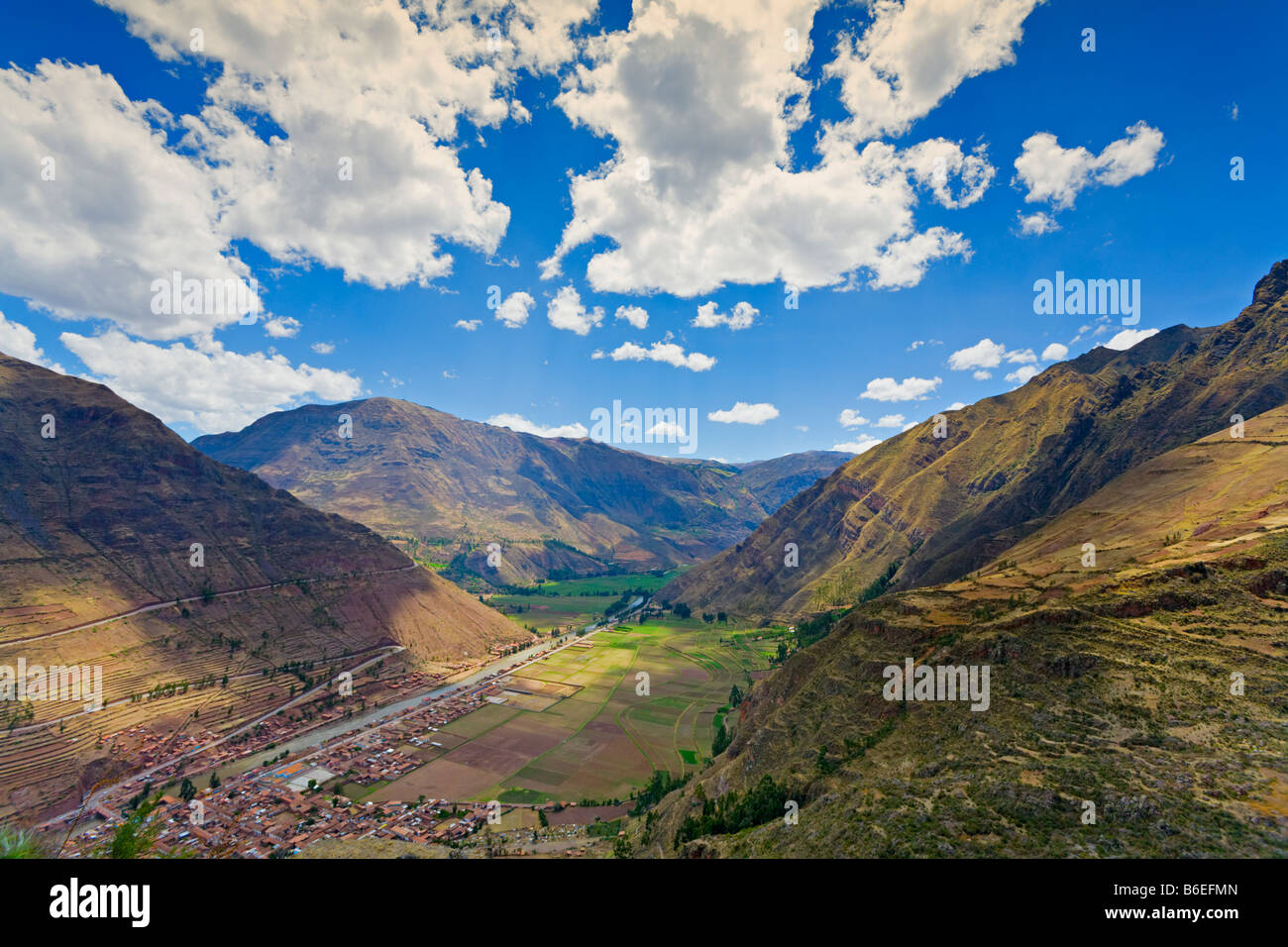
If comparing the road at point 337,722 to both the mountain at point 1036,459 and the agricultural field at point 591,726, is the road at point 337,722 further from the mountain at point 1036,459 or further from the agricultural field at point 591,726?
the mountain at point 1036,459

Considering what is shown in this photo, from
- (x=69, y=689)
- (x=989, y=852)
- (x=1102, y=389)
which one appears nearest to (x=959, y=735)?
(x=989, y=852)

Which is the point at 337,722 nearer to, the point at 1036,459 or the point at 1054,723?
the point at 1054,723

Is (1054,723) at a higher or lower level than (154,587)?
higher

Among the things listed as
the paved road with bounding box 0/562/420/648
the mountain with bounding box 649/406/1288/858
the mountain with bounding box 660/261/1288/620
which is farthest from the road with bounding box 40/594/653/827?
the mountain with bounding box 660/261/1288/620

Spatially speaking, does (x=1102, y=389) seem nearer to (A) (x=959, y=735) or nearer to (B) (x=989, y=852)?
(A) (x=959, y=735)

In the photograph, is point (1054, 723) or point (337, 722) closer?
point (1054, 723)

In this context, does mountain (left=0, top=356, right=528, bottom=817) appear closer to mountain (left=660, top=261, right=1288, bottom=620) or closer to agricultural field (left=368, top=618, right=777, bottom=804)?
agricultural field (left=368, top=618, right=777, bottom=804)

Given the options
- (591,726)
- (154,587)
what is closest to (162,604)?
(154,587)
